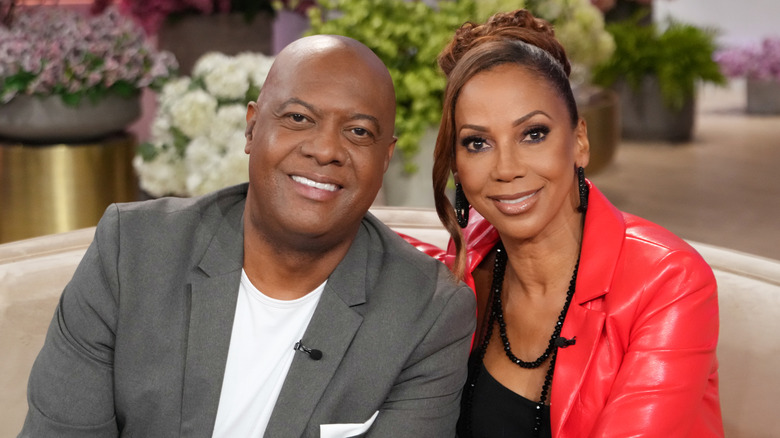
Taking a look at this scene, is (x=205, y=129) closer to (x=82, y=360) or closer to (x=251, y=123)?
(x=251, y=123)

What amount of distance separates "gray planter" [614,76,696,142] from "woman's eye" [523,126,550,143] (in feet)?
19.4

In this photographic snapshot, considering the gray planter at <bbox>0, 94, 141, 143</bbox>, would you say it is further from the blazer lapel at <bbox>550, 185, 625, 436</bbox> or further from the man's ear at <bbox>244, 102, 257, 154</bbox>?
the blazer lapel at <bbox>550, 185, 625, 436</bbox>

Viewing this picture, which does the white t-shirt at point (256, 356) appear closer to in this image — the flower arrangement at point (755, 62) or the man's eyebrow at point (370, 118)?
the man's eyebrow at point (370, 118)

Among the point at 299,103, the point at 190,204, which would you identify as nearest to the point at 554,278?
the point at 299,103

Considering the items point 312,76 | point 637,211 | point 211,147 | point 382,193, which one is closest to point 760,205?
point 637,211

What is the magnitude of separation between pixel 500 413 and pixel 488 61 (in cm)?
85

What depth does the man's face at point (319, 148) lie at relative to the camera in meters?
1.91

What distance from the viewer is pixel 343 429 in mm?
1945

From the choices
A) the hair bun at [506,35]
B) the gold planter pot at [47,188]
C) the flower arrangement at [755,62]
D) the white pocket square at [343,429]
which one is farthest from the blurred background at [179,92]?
the flower arrangement at [755,62]

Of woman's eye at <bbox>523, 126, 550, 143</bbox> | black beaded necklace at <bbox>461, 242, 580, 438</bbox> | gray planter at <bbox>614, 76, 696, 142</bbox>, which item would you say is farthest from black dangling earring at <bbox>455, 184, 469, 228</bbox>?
gray planter at <bbox>614, 76, 696, 142</bbox>

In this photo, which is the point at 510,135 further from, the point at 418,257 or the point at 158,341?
the point at 158,341

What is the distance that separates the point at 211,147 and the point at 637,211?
10.3ft

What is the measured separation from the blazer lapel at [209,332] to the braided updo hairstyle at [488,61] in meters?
0.57

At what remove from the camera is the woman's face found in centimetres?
209
